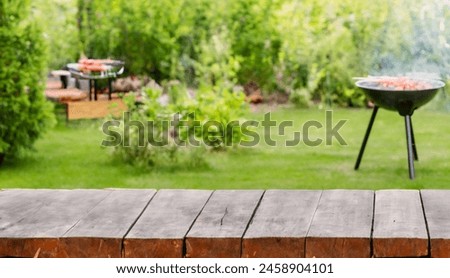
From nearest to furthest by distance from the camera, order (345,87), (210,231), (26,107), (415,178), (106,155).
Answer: (210,231), (415,178), (26,107), (106,155), (345,87)

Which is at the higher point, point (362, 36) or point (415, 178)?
point (362, 36)

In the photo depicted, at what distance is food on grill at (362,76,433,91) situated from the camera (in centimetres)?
664

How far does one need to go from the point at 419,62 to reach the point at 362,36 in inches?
26.8

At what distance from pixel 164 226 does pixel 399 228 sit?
28.0 inches

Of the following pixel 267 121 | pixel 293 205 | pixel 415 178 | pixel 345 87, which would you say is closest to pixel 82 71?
pixel 267 121

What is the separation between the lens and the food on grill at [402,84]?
261 inches

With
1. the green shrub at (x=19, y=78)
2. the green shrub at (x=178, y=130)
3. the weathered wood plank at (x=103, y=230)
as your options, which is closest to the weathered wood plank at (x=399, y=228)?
the weathered wood plank at (x=103, y=230)

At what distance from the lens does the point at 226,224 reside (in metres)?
2.86

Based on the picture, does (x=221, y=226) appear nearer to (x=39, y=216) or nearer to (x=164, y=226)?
(x=164, y=226)

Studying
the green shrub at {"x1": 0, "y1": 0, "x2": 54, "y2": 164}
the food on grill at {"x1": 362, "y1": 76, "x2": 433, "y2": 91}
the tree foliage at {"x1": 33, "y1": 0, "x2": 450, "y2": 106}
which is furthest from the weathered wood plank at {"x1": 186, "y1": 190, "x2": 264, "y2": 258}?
the tree foliage at {"x1": 33, "y1": 0, "x2": 450, "y2": 106}

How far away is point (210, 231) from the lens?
109 inches

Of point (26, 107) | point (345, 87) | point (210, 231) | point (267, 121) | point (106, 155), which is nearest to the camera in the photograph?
point (210, 231)

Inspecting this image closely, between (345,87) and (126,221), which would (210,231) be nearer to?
(126,221)

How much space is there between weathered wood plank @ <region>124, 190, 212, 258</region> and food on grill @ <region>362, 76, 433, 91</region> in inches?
143
